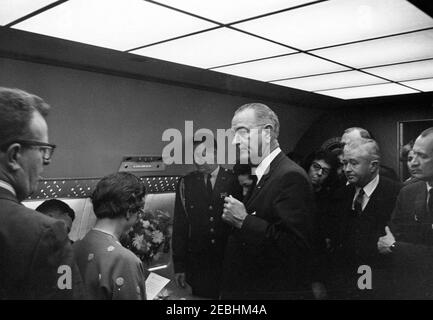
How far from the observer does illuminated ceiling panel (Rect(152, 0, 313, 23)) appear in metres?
1.47

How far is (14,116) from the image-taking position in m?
1.05

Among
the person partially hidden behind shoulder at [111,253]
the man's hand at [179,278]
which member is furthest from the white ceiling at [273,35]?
the man's hand at [179,278]

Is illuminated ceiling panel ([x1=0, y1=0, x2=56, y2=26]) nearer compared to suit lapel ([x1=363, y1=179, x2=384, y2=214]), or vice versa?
illuminated ceiling panel ([x1=0, y1=0, x2=56, y2=26])

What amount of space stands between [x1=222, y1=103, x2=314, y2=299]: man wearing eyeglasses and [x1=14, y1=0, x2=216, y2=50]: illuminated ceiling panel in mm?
498

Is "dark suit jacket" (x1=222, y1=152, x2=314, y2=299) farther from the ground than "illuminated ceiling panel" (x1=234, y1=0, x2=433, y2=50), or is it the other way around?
"illuminated ceiling panel" (x1=234, y1=0, x2=433, y2=50)

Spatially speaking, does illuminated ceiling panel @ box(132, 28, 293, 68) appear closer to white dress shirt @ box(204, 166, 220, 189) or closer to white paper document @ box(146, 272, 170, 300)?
white dress shirt @ box(204, 166, 220, 189)

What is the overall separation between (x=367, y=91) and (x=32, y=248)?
185 centimetres

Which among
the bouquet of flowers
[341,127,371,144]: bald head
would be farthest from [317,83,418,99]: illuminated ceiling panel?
the bouquet of flowers

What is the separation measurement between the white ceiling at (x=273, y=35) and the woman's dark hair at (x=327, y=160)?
447 millimetres

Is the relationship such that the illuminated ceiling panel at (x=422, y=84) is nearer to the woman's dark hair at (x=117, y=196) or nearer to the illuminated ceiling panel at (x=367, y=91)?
the illuminated ceiling panel at (x=367, y=91)

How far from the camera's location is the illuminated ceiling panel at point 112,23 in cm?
153

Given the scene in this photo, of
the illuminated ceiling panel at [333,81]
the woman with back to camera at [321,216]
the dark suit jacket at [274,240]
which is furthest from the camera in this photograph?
the illuminated ceiling panel at [333,81]

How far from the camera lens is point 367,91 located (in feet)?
6.91

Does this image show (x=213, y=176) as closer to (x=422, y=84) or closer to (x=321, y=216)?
(x=321, y=216)
